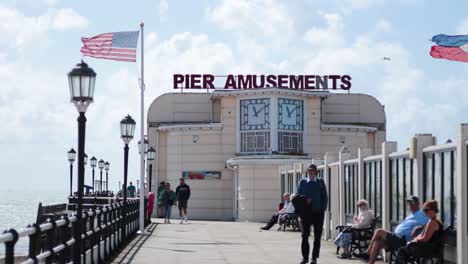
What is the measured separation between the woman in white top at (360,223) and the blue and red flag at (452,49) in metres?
7.61

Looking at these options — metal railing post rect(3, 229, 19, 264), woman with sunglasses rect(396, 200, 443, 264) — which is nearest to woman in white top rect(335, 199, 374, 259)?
woman with sunglasses rect(396, 200, 443, 264)

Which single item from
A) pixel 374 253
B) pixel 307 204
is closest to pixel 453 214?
pixel 374 253

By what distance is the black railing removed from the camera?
319 inches

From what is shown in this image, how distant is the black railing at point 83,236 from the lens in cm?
810

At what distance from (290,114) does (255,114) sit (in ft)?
6.28

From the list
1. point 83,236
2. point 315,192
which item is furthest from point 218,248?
point 83,236

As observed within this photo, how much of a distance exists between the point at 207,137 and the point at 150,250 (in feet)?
84.8

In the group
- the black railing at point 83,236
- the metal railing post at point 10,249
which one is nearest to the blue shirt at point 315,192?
the black railing at point 83,236

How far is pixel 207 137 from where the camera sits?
44562 millimetres

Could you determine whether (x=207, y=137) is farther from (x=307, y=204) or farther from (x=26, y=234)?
(x=26, y=234)

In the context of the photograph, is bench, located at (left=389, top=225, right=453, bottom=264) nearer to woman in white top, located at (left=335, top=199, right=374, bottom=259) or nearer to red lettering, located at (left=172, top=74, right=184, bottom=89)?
woman in white top, located at (left=335, top=199, right=374, bottom=259)

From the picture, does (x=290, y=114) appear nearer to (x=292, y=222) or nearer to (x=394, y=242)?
(x=292, y=222)

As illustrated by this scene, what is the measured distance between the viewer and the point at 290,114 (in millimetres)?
43438

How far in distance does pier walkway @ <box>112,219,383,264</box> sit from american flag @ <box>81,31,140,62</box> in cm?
532
